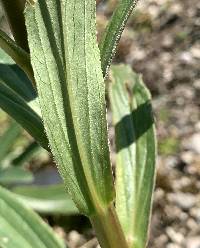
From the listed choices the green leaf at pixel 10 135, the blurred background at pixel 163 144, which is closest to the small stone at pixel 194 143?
the blurred background at pixel 163 144

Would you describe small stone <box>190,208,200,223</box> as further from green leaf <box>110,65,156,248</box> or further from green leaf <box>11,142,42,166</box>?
green leaf <box>110,65,156,248</box>

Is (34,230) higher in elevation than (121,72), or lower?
lower

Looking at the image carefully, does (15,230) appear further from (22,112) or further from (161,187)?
(161,187)

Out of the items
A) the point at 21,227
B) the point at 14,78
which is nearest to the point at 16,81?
the point at 14,78

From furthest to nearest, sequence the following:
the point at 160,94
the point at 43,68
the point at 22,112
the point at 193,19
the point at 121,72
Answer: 1. the point at 193,19
2. the point at 160,94
3. the point at 121,72
4. the point at 22,112
5. the point at 43,68

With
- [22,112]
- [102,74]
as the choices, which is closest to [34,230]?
[22,112]

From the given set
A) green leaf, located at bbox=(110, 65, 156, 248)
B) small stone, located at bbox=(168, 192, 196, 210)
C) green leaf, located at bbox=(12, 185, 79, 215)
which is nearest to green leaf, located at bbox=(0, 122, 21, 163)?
green leaf, located at bbox=(12, 185, 79, 215)
